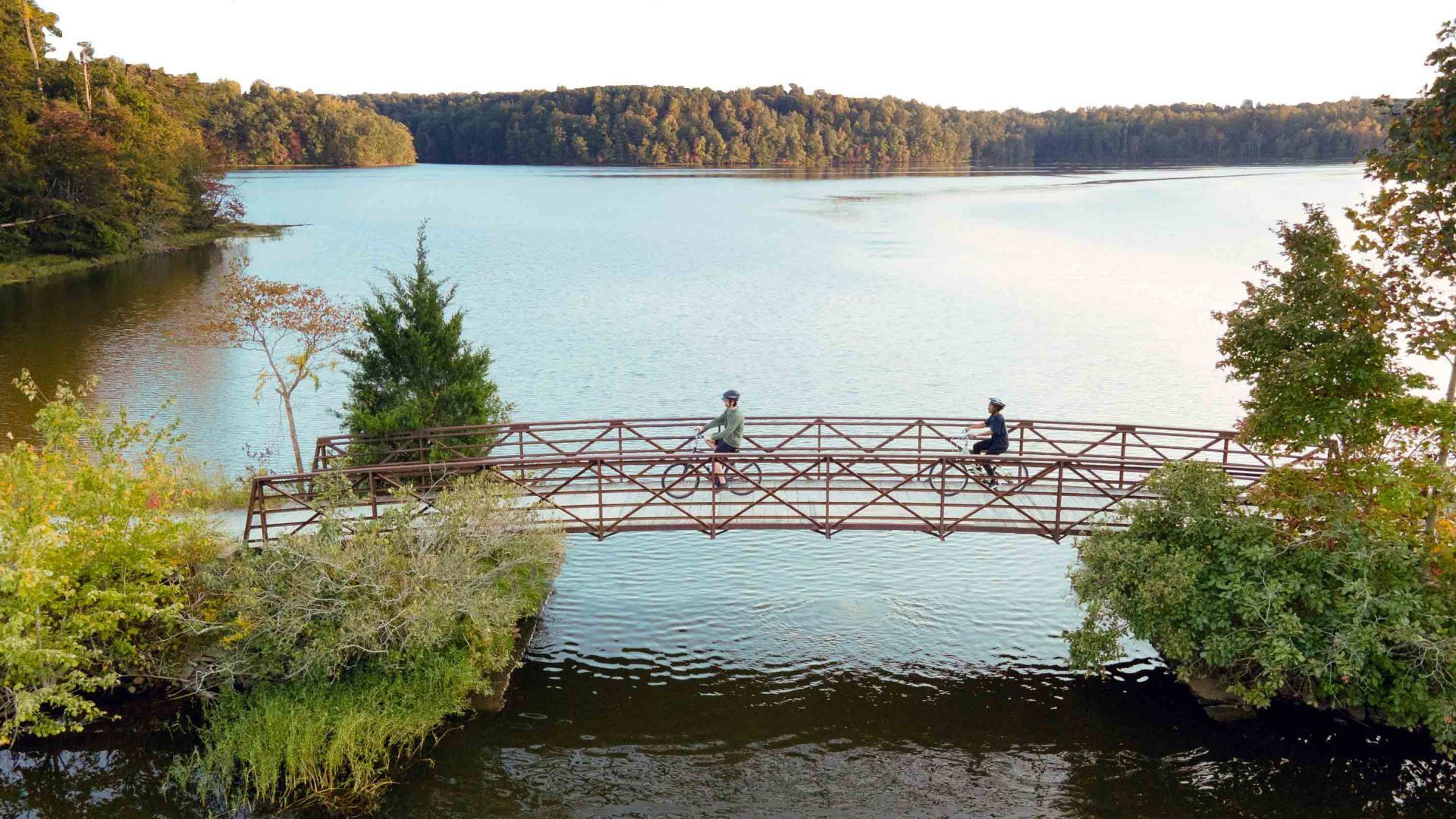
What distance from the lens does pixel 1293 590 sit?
1477cm

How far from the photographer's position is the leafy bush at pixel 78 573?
14.0 metres

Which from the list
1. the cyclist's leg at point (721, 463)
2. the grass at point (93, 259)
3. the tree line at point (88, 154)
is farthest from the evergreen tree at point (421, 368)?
the tree line at point (88, 154)

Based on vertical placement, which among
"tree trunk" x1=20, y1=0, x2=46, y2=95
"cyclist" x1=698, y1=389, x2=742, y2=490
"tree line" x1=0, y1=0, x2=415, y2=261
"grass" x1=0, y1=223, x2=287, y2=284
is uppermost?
"tree trunk" x1=20, y1=0, x2=46, y2=95

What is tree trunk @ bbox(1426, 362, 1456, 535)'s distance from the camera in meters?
15.1

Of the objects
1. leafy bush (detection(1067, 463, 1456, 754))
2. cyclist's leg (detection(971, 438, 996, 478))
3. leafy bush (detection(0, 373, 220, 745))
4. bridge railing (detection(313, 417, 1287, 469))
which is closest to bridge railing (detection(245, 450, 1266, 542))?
cyclist's leg (detection(971, 438, 996, 478))

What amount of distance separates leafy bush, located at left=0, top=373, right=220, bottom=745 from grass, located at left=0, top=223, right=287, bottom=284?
169 ft

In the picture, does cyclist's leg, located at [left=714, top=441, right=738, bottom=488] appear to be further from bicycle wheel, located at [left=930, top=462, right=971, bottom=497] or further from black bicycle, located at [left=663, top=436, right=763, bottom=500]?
bicycle wheel, located at [left=930, top=462, right=971, bottom=497]

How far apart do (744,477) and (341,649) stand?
22.1 ft

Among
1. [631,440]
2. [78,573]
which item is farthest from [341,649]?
[631,440]

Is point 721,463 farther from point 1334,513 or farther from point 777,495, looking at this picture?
point 1334,513

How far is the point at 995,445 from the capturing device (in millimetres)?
18875

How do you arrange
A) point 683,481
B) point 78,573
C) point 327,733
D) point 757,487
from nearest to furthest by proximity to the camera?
point 327,733 → point 78,573 → point 757,487 → point 683,481

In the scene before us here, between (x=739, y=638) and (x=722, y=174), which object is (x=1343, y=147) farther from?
(x=739, y=638)

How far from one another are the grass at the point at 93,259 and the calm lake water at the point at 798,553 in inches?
118
